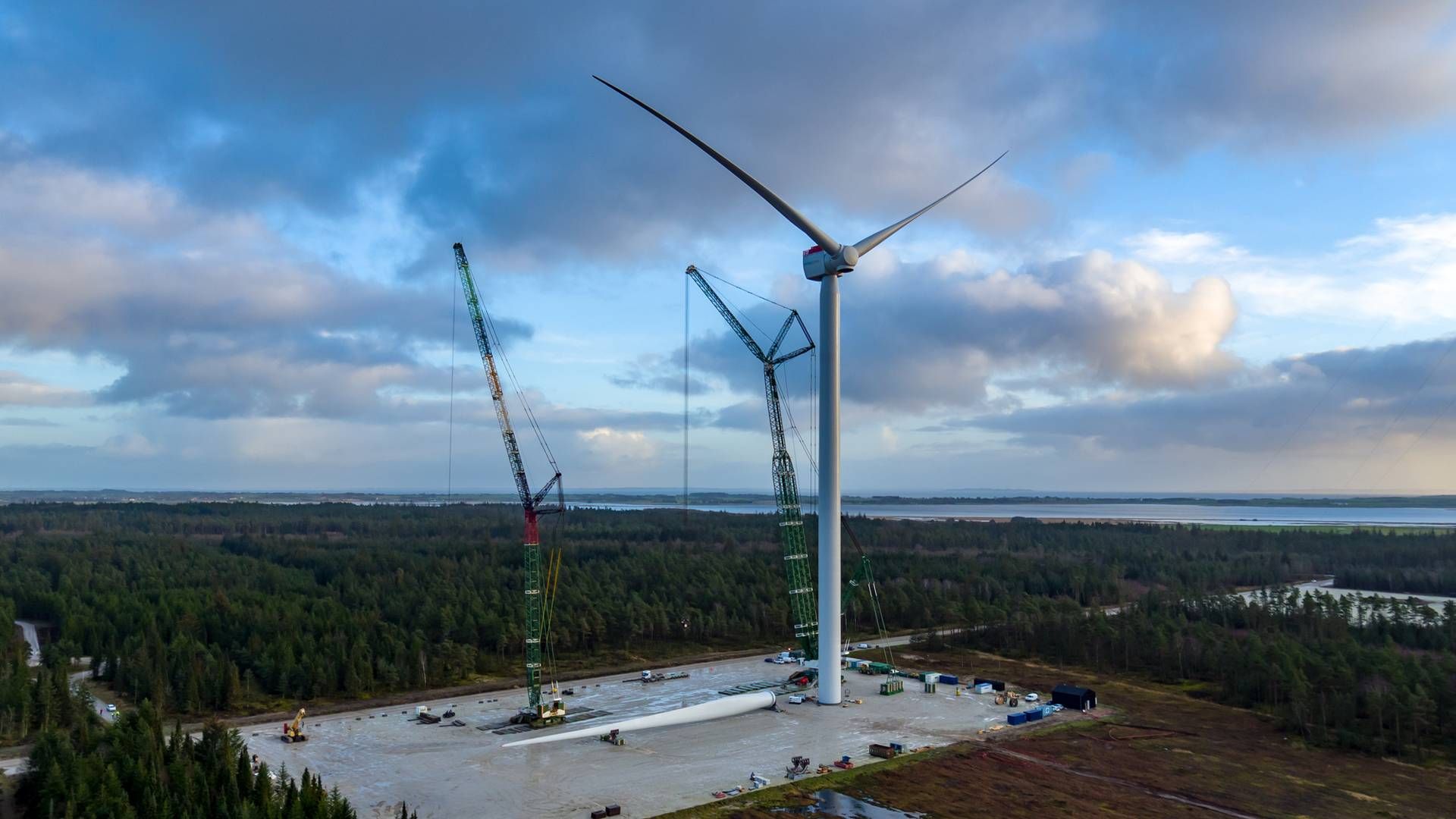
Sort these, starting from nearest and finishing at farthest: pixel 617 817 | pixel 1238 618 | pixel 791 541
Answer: pixel 617 817 < pixel 791 541 < pixel 1238 618

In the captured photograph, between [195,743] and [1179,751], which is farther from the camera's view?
[1179,751]

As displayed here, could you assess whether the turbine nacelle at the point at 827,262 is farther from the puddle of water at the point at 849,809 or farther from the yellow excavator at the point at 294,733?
the yellow excavator at the point at 294,733

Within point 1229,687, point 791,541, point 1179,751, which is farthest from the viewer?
point 791,541

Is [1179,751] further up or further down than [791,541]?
further down

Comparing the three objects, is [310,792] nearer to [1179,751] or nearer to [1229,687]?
[1179,751]

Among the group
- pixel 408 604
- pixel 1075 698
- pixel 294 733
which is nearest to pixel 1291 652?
pixel 1075 698

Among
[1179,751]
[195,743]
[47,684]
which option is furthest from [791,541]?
[47,684]
